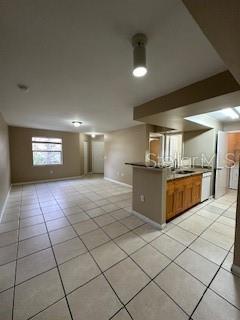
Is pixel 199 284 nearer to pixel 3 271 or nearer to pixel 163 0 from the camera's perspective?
pixel 3 271

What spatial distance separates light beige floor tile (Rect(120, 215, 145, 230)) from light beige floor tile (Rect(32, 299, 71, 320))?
1.48 m

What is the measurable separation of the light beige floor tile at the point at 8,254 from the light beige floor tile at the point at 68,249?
0.51 metres

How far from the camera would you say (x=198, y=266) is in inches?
66.8

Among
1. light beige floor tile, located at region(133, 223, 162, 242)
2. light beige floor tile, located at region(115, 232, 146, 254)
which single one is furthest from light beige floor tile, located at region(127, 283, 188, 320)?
light beige floor tile, located at region(133, 223, 162, 242)

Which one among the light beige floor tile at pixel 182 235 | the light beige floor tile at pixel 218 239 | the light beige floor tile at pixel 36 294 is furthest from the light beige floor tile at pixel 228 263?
the light beige floor tile at pixel 36 294

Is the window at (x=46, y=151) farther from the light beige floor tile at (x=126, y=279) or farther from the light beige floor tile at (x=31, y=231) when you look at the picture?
the light beige floor tile at (x=126, y=279)

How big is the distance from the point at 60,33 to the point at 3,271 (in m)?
2.56

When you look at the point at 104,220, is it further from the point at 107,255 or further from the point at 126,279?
the point at 126,279

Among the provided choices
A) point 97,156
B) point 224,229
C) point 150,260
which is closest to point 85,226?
point 150,260

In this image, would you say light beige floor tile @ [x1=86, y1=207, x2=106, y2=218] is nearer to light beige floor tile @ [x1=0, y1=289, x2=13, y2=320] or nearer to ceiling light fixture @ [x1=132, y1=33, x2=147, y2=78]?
light beige floor tile @ [x1=0, y1=289, x2=13, y2=320]

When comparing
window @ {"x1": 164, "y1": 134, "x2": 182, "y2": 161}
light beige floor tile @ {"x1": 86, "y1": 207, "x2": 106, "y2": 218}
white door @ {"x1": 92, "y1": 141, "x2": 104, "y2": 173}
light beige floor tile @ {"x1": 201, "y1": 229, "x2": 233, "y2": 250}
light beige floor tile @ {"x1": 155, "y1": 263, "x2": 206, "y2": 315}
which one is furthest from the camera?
white door @ {"x1": 92, "y1": 141, "x2": 104, "y2": 173}

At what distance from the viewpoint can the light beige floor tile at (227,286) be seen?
134cm

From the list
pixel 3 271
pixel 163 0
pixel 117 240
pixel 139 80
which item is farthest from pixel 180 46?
pixel 3 271

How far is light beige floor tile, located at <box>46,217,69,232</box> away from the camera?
2.56 meters
